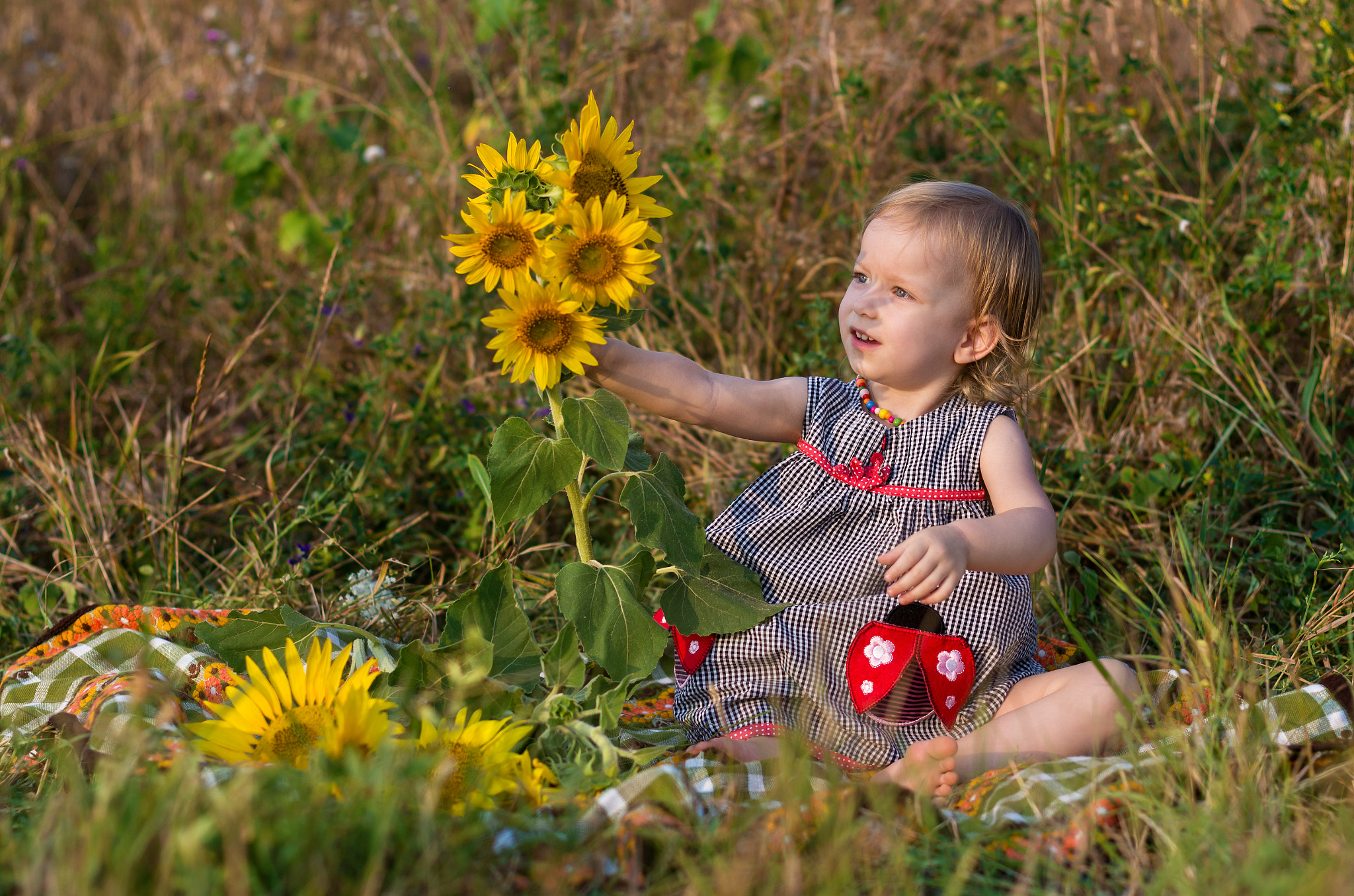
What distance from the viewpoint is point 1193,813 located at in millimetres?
1299

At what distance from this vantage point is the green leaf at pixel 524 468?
62.6 inches

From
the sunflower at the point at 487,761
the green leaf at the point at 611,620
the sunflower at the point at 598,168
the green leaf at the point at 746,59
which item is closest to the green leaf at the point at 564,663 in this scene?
the green leaf at the point at 611,620

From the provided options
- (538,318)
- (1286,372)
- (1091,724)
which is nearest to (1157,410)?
(1286,372)

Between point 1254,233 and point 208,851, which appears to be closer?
point 208,851

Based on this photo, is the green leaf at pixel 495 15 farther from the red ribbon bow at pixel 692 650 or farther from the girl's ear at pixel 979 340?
the red ribbon bow at pixel 692 650

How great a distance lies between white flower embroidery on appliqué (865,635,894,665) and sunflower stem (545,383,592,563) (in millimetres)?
480

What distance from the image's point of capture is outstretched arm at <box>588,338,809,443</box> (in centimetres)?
179

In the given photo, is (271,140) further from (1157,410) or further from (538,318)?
(1157,410)

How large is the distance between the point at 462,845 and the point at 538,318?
2.27 ft

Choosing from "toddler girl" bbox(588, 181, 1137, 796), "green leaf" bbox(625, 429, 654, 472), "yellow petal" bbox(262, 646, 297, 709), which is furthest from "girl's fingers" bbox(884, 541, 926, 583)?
"yellow petal" bbox(262, 646, 297, 709)

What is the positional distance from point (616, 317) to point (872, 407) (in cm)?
61

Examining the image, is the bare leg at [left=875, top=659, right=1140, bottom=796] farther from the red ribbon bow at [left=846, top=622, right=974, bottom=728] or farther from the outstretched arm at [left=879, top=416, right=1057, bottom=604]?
the outstretched arm at [left=879, top=416, right=1057, bottom=604]

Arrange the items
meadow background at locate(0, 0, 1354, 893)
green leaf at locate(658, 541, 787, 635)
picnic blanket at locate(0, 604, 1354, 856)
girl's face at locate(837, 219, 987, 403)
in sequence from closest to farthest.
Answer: picnic blanket at locate(0, 604, 1354, 856) → green leaf at locate(658, 541, 787, 635) → girl's face at locate(837, 219, 987, 403) → meadow background at locate(0, 0, 1354, 893)

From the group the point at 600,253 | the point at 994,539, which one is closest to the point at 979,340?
the point at 994,539
